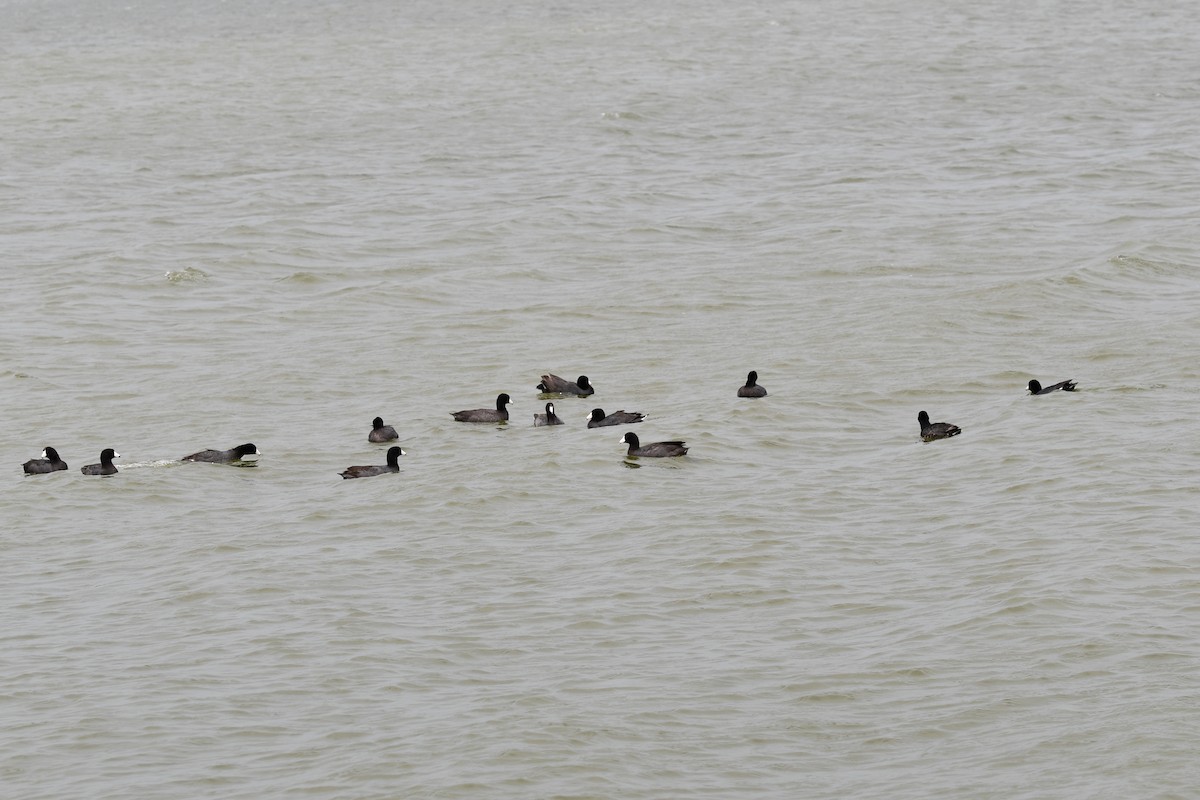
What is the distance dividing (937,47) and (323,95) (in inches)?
698

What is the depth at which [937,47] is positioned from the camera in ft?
171

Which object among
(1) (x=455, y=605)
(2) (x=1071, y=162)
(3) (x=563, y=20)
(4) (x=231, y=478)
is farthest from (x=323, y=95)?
Answer: (1) (x=455, y=605)

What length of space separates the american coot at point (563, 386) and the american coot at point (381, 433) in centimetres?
256

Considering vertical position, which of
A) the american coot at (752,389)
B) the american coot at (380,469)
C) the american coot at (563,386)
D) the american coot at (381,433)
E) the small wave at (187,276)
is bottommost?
the american coot at (380,469)

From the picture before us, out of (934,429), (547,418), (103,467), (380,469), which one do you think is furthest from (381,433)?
(934,429)

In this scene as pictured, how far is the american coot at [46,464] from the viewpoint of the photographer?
63.8 feet

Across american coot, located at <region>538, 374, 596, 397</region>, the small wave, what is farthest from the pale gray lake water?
american coot, located at <region>538, 374, 596, 397</region>

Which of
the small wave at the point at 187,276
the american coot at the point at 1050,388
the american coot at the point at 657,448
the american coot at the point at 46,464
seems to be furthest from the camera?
the small wave at the point at 187,276

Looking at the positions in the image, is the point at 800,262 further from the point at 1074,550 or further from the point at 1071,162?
the point at 1074,550

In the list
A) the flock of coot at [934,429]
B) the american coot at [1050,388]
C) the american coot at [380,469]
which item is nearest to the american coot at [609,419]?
the american coot at [380,469]

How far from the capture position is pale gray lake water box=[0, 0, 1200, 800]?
12.6 meters

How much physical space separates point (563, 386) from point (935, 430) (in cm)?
500

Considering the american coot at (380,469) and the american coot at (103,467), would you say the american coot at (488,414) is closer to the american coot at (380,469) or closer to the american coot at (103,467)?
the american coot at (380,469)

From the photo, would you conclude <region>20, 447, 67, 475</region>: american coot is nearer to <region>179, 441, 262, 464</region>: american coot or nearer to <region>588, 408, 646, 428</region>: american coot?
<region>179, 441, 262, 464</region>: american coot
